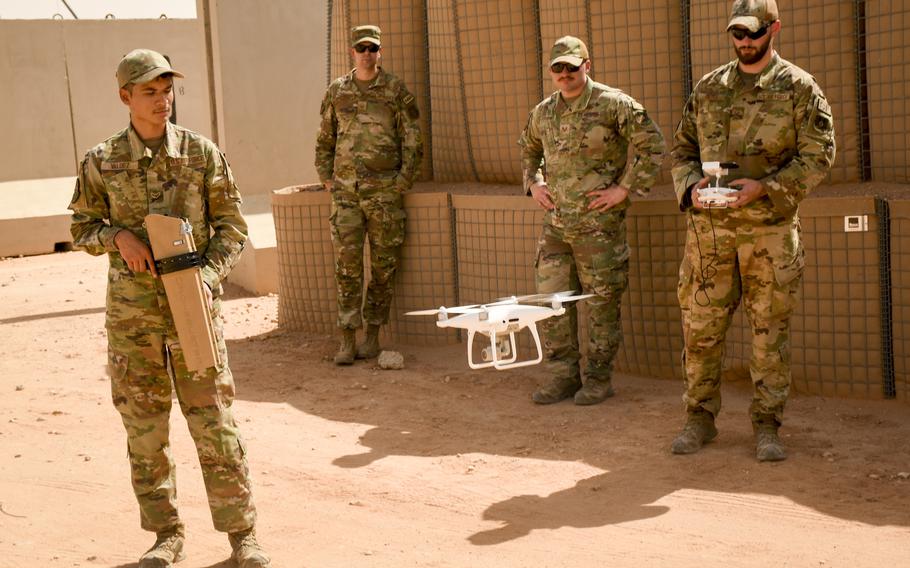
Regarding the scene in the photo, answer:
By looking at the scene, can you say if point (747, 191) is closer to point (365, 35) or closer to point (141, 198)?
point (141, 198)

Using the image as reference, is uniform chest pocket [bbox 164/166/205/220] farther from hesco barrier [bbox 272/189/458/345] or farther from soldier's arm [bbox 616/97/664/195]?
hesco barrier [bbox 272/189/458/345]

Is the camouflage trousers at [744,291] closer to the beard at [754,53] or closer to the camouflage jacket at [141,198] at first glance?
the beard at [754,53]

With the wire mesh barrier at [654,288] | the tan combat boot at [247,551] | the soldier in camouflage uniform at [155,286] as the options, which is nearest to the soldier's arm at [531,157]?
the wire mesh barrier at [654,288]

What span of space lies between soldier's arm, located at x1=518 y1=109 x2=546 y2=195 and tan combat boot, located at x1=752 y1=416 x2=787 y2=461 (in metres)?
2.19

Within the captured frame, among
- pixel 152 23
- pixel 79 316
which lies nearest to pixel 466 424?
pixel 79 316

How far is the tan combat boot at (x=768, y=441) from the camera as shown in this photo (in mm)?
5895

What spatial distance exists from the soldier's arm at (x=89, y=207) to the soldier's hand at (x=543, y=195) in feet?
10.3

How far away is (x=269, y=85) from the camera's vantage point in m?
14.2

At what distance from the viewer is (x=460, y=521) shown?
5.45 m

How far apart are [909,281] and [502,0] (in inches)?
139

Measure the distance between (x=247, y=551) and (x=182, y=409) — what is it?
2.10 ft

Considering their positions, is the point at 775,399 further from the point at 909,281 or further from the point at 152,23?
the point at 152,23

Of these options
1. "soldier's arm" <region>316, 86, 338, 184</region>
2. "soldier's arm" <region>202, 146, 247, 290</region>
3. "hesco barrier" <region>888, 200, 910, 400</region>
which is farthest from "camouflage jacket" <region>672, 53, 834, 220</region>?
"soldier's arm" <region>316, 86, 338, 184</region>

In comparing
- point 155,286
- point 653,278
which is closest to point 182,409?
point 155,286
